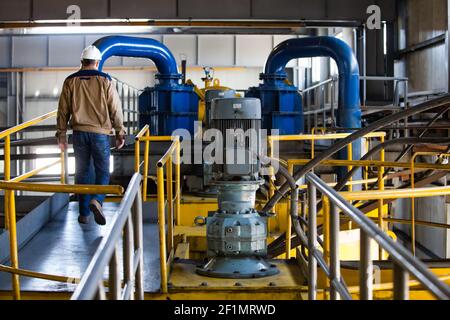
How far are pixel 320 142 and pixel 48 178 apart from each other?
570cm

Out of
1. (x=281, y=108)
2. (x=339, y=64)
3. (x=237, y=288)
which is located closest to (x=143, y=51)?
(x=281, y=108)

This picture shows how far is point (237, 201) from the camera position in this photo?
213 inches

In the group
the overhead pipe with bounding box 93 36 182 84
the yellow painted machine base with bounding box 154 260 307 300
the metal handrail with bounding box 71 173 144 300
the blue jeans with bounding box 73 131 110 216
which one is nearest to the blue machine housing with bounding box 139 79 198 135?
the overhead pipe with bounding box 93 36 182 84

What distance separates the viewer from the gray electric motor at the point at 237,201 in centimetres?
527

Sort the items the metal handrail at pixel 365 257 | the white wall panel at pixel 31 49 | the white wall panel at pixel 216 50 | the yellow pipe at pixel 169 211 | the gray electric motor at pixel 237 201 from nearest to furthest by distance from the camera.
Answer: the metal handrail at pixel 365 257 < the gray electric motor at pixel 237 201 < the yellow pipe at pixel 169 211 < the white wall panel at pixel 31 49 < the white wall panel at pixel 216 50

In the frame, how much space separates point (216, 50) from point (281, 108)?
39.5ft

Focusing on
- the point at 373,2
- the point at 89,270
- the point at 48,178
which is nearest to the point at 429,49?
the point at 373,2

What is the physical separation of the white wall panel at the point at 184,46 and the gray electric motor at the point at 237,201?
1912cm

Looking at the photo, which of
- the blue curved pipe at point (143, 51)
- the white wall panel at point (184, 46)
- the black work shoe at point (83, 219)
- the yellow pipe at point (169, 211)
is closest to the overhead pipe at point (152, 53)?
the blue curved pipe at point (143, 51)

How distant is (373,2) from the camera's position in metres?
15.0

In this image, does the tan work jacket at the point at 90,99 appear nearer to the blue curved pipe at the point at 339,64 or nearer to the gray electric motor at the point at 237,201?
the gray electric motor at the point at 237,201

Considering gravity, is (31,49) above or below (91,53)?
above

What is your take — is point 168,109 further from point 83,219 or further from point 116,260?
point 116,260

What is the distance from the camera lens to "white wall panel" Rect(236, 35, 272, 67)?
24.5 metres
